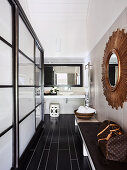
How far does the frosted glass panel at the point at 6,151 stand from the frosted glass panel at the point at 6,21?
1.01 meters

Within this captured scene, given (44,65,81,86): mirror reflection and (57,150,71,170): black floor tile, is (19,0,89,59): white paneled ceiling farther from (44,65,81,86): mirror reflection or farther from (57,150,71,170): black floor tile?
(57,150,71,170): black floor tile

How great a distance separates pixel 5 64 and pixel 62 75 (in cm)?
312

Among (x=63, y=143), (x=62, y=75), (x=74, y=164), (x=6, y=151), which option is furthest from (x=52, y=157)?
(x=62, y=75)

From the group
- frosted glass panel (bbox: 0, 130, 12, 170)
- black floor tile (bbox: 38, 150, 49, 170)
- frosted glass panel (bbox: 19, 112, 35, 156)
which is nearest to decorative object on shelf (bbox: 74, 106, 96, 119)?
black floor tile (bbox: 38, 150, 49, 170)

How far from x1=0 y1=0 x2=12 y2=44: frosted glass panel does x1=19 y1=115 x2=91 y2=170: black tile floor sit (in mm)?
1566

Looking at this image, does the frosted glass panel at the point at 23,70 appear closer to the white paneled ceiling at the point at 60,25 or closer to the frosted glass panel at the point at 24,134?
the frosted glass panel at the point at 24,134

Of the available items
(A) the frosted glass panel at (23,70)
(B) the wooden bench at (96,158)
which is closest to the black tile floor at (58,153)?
(B) the wooden bench at (96,158)

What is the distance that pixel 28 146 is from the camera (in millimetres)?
1878

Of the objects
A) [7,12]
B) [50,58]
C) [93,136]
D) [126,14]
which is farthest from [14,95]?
[50,58]

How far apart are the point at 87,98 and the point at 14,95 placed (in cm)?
249

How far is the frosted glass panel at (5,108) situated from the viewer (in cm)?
115

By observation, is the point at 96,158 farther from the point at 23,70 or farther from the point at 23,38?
the point at 23,38

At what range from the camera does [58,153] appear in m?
1.88

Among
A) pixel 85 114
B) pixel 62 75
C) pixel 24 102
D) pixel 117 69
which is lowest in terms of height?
pixel 85 114
